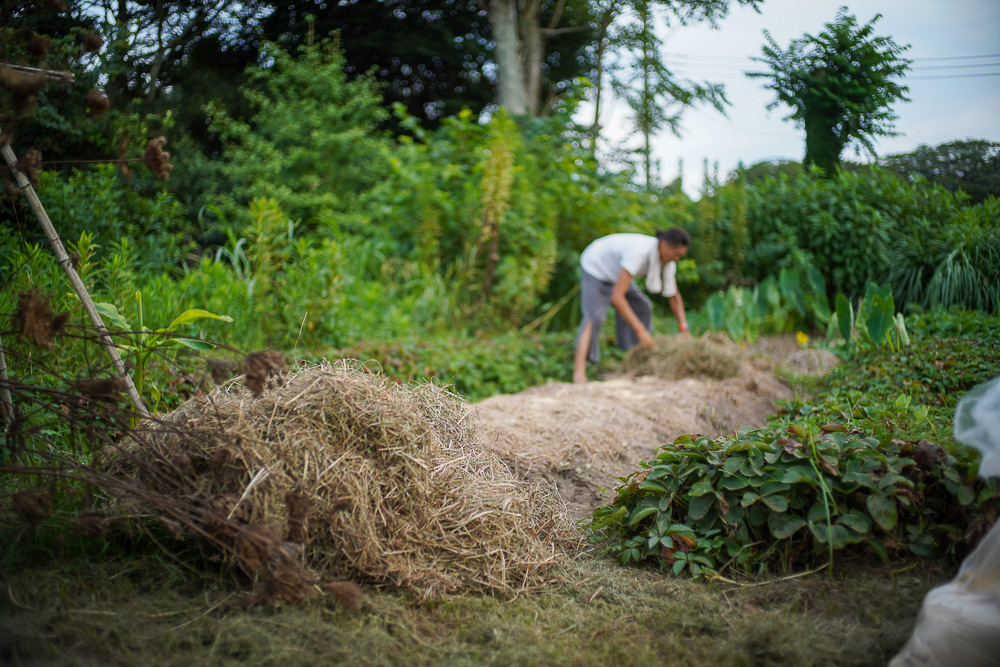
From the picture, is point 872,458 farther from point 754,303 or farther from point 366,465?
point 754,303

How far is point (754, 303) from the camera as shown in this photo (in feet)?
23.2

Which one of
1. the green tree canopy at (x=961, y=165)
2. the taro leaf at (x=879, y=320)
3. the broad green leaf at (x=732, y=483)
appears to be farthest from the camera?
the green tree canopy at (x=961, y=165)

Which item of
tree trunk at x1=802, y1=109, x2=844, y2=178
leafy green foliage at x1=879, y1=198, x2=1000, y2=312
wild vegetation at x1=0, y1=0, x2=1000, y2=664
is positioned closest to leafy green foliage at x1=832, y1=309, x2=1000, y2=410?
wild vegetation at x1=0, y1=0, x2=1000, y2=664

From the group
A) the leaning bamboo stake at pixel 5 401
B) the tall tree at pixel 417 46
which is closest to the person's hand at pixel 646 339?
the leaning bamboo stake at pixel 5 401

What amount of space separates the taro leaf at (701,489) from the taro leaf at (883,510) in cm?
50

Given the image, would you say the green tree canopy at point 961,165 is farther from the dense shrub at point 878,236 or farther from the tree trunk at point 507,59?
the tree trunk at point 507,59

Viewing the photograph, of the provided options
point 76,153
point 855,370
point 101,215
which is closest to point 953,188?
point 855,370

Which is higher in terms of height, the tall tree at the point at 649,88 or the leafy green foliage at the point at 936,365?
the tall tree at the point at 649,88

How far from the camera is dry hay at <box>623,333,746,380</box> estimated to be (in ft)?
17.3

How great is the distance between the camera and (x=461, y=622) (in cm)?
185

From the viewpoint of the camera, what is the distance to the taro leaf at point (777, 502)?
2054 mm

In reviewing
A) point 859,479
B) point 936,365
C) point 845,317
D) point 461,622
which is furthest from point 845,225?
point 461,622

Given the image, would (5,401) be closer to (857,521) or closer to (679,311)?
(857,521)

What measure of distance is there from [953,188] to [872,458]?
16.4ft
